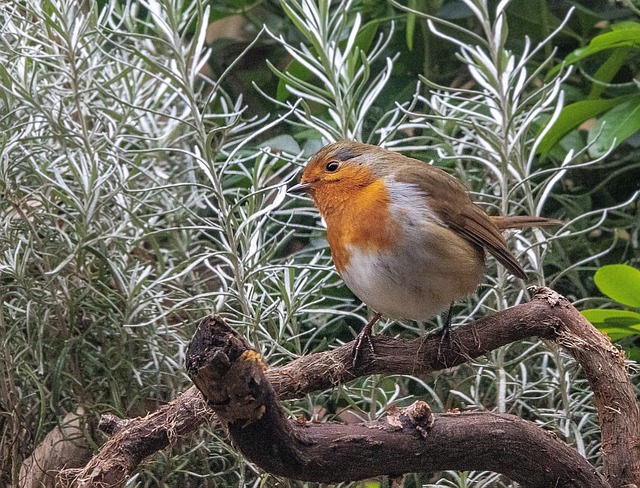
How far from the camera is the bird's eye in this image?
140 cm

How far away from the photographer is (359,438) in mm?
1005

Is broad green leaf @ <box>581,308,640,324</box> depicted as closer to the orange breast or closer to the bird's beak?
the orange breast

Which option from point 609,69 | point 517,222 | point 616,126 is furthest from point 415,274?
point 609,69

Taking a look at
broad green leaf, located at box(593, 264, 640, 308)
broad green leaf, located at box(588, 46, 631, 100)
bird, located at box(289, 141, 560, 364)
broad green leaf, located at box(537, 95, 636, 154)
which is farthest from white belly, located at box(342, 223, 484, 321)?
broad green leaf, located at box(588, 46, 631, 100)

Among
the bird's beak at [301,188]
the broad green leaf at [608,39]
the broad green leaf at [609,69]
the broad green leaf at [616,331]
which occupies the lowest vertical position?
the broad green leaf at [616,331]

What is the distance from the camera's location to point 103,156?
1698 mm

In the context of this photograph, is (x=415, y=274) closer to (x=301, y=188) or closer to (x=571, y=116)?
(x=301, y=188)

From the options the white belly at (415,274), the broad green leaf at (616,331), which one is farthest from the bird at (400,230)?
the broad green leaf at (616,331)

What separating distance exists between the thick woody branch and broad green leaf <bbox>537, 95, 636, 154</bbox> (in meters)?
0.82

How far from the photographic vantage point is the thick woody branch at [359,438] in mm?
838

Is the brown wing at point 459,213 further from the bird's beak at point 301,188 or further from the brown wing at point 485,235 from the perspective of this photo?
the bird's beak at point 301,188

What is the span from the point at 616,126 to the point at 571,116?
10 cm

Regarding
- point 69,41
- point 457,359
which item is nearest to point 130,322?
point 69,41

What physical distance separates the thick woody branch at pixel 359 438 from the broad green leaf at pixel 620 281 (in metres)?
0.36
